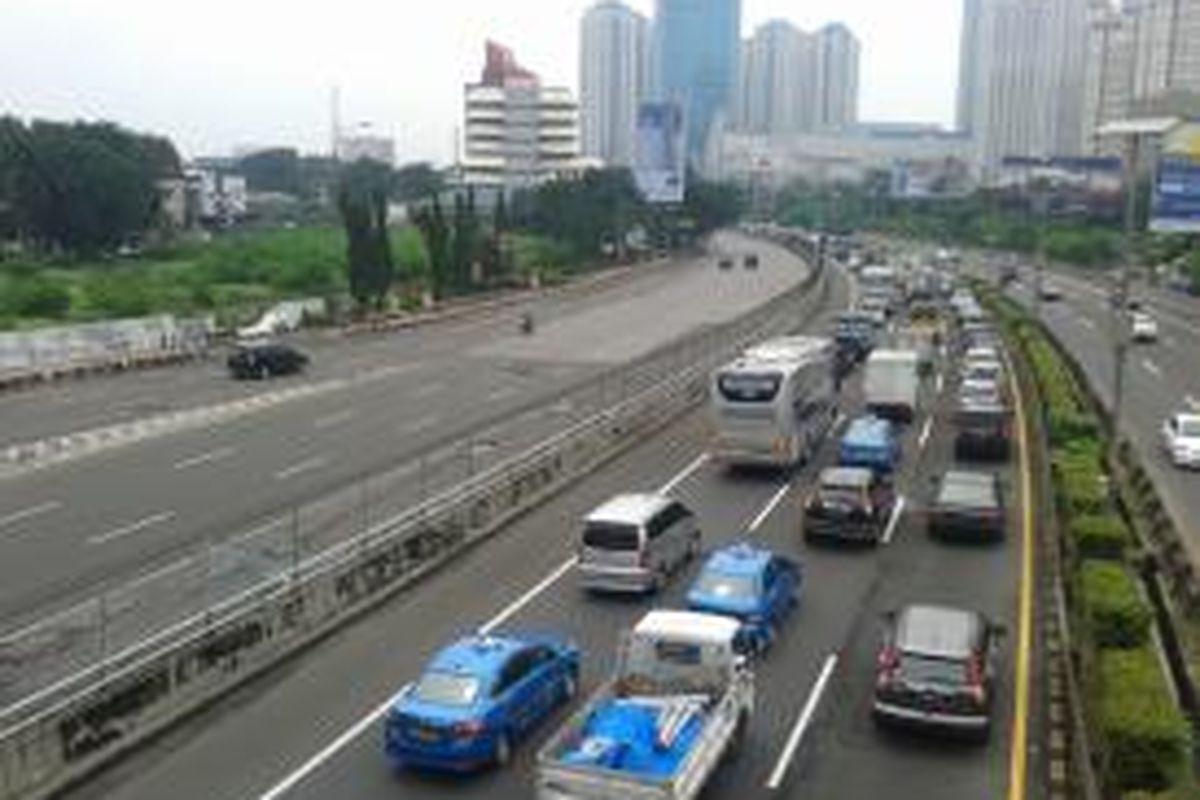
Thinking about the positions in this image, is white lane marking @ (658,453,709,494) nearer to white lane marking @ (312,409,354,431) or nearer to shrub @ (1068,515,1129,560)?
white lane marking @ (312,409,354,431)

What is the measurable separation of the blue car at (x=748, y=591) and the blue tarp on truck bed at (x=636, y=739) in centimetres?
592

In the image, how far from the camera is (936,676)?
73.2 feet

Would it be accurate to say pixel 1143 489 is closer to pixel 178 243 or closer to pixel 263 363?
pixel 263 363

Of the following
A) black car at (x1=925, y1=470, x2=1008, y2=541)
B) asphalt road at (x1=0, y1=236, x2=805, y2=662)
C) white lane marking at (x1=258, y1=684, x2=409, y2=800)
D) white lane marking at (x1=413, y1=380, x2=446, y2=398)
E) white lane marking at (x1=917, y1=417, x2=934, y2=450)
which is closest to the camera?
white lane marking at (x1=258, y1=684, x2=409, y2=800)

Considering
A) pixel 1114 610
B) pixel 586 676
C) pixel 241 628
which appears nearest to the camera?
pixel 1114 610

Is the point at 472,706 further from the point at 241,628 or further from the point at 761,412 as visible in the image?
the point at 761,412

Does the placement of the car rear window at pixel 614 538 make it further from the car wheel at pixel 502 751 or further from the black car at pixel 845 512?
the car wheel at pixel 502 751

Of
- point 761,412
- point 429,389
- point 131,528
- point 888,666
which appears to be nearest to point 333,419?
point 429,389

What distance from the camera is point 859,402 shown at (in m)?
58.8

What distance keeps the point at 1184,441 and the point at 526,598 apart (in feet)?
76.4

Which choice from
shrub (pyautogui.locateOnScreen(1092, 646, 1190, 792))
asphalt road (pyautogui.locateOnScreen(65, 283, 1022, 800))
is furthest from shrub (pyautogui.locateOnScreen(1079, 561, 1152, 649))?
shrub (pyautogui.locateOnScreen(1092, 646, 1190, 792))

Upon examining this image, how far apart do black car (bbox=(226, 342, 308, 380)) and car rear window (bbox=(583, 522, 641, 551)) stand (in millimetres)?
35930

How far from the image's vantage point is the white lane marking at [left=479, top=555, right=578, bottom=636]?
2843cm

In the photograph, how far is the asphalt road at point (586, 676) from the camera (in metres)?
20.8
